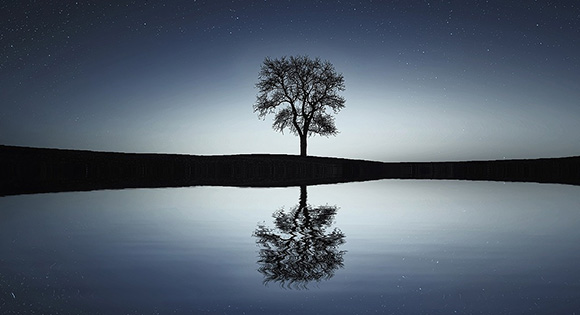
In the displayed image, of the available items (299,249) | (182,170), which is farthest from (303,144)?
(299,249)

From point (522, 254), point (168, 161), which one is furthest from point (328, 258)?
point (168, 161)

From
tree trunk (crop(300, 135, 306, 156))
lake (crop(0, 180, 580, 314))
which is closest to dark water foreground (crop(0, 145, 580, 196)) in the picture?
tree trunk (crop(300, 135, 306, 156))

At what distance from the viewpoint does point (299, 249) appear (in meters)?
6.12

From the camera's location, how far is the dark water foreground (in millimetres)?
18203

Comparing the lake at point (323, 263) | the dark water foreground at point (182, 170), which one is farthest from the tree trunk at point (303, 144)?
the lake at point (323, 263)

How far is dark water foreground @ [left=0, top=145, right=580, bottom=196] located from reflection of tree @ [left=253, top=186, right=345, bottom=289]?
11514 mm

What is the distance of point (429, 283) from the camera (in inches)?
177

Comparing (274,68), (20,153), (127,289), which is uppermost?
(274,68)

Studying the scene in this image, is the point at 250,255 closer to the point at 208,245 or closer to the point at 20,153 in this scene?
the point at 208,245

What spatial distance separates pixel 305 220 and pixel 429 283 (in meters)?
4.40

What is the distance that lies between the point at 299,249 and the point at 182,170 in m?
19.8

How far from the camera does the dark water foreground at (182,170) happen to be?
717 inches

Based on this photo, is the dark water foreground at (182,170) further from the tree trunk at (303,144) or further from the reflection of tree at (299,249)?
the reflection of tree at (299,249)

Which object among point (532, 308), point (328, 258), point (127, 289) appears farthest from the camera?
point (328, 258)
